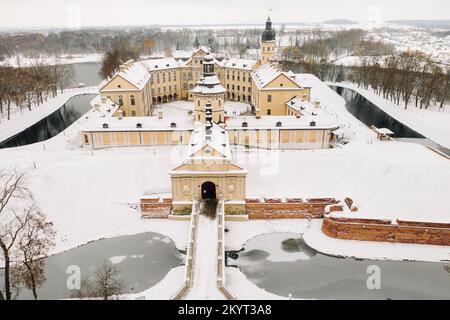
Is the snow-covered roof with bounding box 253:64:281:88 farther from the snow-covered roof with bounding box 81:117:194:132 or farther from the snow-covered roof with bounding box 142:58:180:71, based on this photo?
the snow-covered roof with bounding box 142:58:180:71

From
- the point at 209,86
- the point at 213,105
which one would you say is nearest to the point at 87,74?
the point at 209,86

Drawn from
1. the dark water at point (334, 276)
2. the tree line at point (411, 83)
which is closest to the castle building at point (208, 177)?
the dark water at point (334, 276)

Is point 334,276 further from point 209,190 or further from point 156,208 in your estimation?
point 156,208

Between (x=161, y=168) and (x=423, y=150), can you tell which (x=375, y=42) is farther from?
(x=161, y=168)

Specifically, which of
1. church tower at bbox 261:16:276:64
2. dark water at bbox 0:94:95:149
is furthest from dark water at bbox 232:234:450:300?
church tower at bbox 261:16:276:64

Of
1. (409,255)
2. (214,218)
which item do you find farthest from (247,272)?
(409,255)

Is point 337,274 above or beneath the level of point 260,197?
beneath
